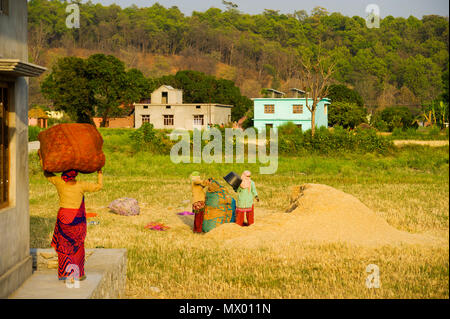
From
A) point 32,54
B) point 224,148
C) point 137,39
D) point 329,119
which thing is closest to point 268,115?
point 329,119

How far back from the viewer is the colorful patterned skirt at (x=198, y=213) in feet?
42.8

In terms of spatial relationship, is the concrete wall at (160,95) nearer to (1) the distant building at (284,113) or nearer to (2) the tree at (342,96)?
(1) the distant building at (284,113)

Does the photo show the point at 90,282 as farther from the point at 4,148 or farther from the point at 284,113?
the point at 284,113

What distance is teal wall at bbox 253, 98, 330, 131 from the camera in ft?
186

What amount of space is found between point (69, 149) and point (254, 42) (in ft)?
492

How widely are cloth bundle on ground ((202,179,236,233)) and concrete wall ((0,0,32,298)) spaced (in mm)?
5882

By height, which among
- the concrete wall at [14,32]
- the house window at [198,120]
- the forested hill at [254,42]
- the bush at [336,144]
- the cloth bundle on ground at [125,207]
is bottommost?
the cloth bundle on ground at [125,207]

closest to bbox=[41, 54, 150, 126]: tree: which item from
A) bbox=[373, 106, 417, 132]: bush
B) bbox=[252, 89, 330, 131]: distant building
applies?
bbox=[252, 89, 330, 131]: distant building

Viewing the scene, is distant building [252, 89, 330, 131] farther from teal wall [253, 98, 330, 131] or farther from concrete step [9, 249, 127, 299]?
concrete step [9, 249, 127, 299]

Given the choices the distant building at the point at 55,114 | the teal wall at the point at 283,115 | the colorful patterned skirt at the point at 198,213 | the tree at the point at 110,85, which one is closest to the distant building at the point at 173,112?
the tree at the point at 110,85

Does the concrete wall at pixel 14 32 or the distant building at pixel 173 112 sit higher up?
the distant building at pixel 173 112

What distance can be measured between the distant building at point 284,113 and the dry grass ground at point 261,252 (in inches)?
1303

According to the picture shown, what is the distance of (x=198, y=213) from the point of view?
521 inches
